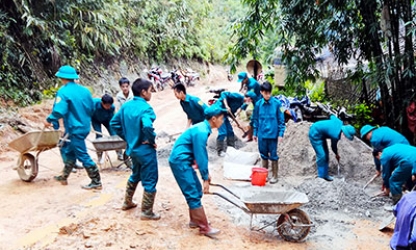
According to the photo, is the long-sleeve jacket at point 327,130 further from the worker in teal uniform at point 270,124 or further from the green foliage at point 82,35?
the green foliage at point 82,35

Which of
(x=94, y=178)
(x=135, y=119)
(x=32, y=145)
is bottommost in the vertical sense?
(x=94, y=178)

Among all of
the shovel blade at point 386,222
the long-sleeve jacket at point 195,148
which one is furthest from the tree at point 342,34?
the long-sleeve jacket at point 195,148

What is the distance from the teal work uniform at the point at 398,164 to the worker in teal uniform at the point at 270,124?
64.9 inches

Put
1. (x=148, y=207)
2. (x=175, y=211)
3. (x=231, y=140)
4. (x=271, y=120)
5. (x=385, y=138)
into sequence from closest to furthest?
(x=148, y=207), (x=175, y=211), (x=385, y=138), (x=271, y=120), (x=231, y=140)

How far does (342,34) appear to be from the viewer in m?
8.13

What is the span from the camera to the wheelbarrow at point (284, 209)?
427 cm

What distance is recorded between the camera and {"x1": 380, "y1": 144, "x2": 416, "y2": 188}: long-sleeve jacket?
17.8 ft

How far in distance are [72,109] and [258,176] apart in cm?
294

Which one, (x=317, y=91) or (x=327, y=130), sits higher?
(x=317, y=91)

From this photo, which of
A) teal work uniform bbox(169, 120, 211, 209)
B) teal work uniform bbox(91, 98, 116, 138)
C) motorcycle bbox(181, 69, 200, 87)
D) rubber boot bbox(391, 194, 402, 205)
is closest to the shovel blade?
rubber boot bbox(391, 194, 402, 205)

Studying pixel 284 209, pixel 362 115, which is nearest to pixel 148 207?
pixel 284 209

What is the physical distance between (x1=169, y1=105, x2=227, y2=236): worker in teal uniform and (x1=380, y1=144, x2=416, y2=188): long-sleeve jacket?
2.63 meters

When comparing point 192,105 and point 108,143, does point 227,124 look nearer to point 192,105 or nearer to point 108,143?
point 192,105

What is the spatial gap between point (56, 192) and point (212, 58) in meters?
19.4
